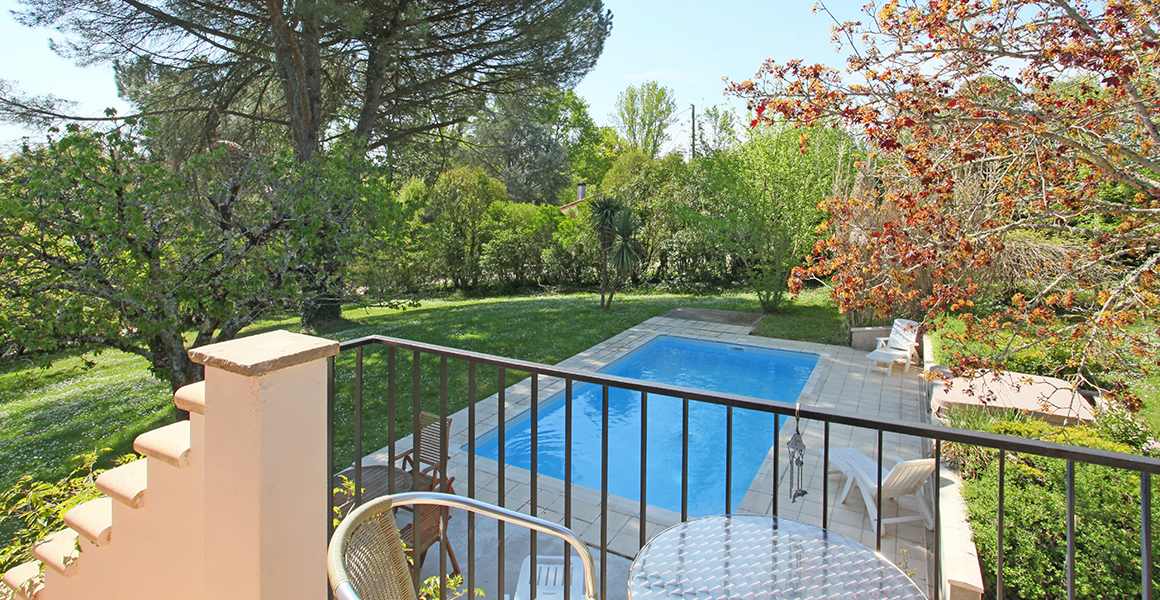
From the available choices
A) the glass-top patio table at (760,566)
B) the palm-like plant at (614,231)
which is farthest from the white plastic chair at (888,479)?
the palm-like plant at (614,231)

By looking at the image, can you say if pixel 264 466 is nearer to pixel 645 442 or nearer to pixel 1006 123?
pixel 645 442

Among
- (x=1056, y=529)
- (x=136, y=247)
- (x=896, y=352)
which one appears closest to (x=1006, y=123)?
(x=1056, y=529)

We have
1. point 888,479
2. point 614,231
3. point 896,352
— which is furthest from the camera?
point 614,231

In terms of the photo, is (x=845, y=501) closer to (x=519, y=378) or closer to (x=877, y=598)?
(x=877, y=598)

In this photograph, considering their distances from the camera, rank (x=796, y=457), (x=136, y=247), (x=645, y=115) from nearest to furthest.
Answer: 1. (x=796, y=457)
2. (x=136, y=247)
3. (x=645, y=115)

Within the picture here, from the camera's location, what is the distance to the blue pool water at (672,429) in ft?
20.8

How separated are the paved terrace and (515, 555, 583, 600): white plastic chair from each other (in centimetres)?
18

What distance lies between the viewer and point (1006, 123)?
3193 millimetres

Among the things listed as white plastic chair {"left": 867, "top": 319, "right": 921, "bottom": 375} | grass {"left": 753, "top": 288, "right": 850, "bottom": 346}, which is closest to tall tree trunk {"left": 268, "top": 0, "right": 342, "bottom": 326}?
grass {"left": 753, "top": 288, "right": 850, "bottom": 346}

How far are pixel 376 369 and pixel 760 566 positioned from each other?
811 cm

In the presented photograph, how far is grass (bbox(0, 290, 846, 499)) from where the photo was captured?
19.9 feet

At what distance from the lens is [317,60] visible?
31.4ft

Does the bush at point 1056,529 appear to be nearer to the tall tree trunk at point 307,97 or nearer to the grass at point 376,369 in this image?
the grass at point 376,369

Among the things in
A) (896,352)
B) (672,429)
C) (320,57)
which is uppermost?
(320,57)
